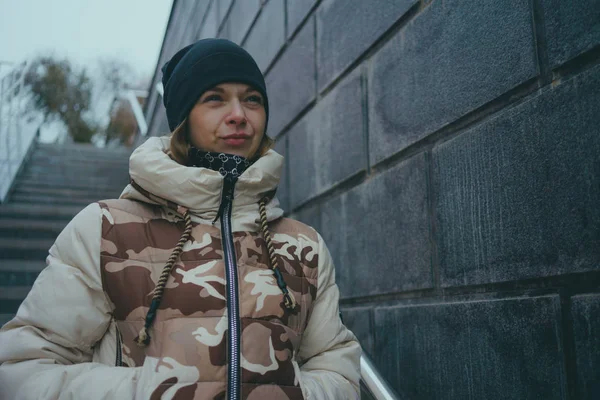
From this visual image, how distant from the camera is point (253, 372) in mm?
1401

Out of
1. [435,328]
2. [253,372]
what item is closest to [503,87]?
[435,328]

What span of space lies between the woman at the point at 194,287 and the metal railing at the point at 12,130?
499 centimetres

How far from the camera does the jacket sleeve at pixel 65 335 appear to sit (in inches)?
52.4

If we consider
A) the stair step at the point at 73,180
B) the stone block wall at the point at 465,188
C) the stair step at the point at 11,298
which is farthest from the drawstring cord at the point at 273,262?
the stair step at the point at 73,180

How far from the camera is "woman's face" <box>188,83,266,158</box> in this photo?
70.8 inches

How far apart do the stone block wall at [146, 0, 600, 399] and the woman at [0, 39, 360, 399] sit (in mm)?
512

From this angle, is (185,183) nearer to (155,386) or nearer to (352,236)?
(155,386)

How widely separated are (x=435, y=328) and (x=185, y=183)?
3.67ft

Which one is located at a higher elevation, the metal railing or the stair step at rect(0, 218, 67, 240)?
the metal railing

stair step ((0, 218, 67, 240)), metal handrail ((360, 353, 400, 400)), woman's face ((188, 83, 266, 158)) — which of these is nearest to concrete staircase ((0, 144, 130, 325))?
stair step ((0, 218, 67, 240))

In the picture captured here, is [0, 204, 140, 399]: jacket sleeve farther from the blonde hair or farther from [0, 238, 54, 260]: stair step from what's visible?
[0, 238, 54, 260]: stair step

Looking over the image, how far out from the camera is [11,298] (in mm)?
4074

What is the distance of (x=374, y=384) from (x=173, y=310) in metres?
0.76

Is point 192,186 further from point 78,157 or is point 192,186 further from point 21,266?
point 78,157
